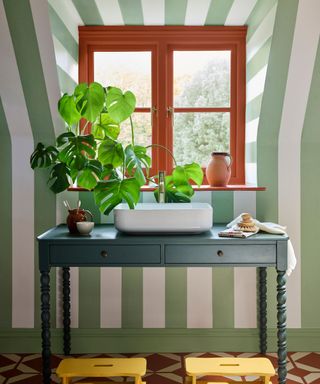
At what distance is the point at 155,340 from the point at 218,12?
2076mm

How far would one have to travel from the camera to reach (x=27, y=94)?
325 centimetres

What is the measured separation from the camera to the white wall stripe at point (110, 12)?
3309 millimetres

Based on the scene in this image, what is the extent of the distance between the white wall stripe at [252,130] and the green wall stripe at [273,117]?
0.03 metres

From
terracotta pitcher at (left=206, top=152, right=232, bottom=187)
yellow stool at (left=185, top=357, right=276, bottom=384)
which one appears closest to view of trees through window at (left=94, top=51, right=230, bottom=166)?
terracotta pitcher at (left=206, top=152, right=232, bottom=187)

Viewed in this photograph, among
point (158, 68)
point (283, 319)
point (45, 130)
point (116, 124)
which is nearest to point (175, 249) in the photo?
point (283, 319)

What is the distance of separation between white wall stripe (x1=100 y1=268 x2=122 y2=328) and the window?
0.78m

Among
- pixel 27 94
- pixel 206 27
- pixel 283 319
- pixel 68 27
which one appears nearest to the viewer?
pixel 283 319

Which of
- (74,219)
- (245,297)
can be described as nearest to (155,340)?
(245,297)

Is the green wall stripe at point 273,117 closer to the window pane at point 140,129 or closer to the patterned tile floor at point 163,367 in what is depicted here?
the patterned tile floor at point 163,367

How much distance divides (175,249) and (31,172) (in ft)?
3.82

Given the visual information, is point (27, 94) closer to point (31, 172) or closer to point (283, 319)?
point (31, 172)

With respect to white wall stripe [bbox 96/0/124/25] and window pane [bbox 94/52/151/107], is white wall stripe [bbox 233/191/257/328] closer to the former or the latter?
window pane [bbox 94/52/151/107]

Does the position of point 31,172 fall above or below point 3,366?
above

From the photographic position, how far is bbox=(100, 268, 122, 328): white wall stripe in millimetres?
3562
